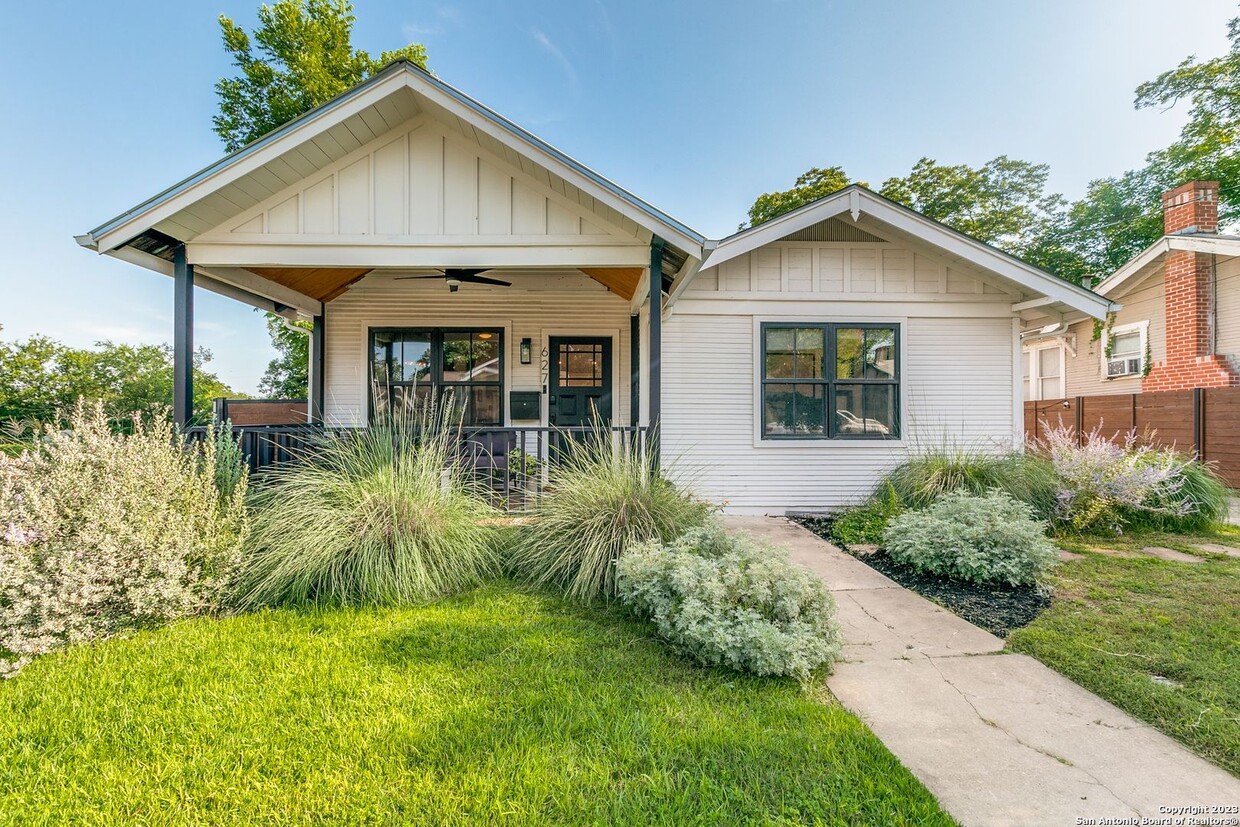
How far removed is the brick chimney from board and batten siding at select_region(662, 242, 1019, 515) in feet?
19.4

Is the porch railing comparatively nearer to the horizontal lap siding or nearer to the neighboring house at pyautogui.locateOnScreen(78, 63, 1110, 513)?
the neighboring house at pyautogui.locateOnScreen(78, 63, 1110, 513)

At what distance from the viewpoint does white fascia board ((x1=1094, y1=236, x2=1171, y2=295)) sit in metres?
9.10

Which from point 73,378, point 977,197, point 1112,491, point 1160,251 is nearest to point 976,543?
point 1112,491

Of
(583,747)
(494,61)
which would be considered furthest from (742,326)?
(494,61)

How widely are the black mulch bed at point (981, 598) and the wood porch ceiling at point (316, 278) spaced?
20.0 ft

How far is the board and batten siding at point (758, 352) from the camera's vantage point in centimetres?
615

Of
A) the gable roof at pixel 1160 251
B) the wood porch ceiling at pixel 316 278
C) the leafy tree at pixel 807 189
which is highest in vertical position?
the leafy tree at pixel 807 189

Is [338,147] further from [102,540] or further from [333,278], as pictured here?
[102,540]

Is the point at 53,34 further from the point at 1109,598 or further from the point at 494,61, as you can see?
the point at 1109,598

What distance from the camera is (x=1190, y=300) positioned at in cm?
888

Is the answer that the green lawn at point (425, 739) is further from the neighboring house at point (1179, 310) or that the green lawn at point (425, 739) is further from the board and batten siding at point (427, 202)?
the neighboring house at point (1179, 310)

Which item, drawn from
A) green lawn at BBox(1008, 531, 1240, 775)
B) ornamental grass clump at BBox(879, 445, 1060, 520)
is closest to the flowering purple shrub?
ornamental grass clump at BBox(879, 445, 1060, 520)

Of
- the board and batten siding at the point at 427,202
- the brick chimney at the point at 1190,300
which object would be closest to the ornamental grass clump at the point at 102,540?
the board and batten siding at the point at 427,202

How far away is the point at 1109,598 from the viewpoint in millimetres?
3297
